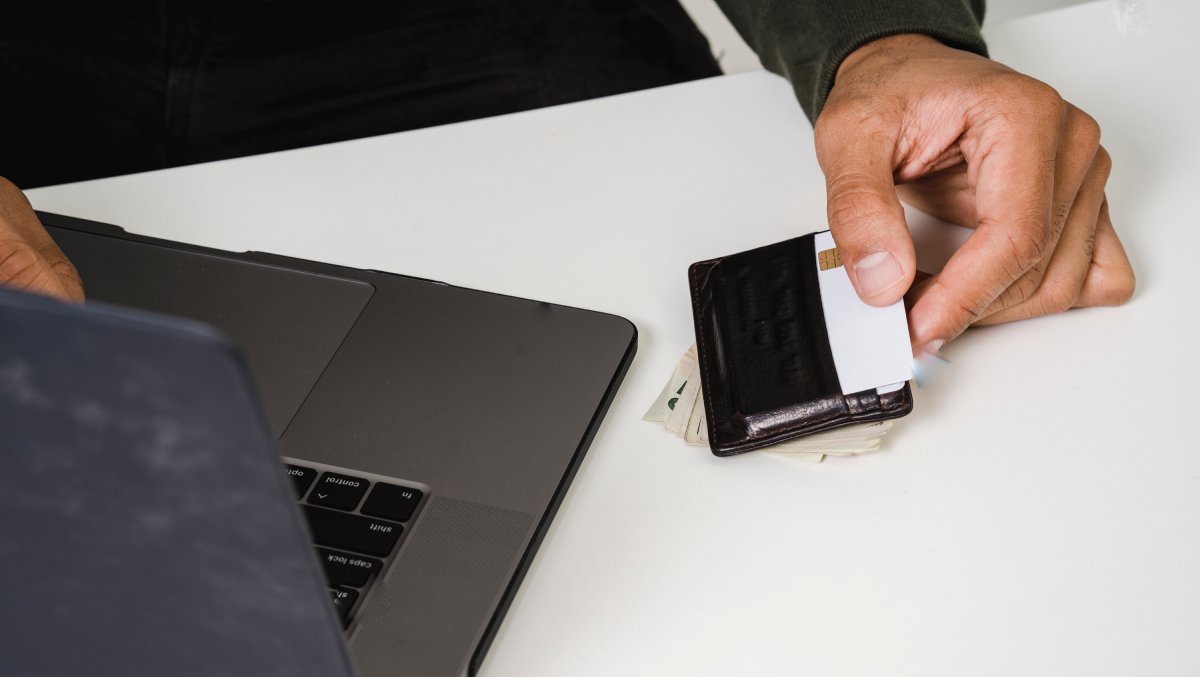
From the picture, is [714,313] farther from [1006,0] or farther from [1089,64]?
[1006,0]

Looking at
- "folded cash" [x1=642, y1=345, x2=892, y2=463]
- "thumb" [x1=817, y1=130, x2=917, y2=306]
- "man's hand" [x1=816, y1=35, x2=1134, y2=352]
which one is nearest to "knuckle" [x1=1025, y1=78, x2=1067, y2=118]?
"man's hand" [x1=816, y1=35, x2=1134, y2=352]

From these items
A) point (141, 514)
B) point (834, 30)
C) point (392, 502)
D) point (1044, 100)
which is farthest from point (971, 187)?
point (141, 514)

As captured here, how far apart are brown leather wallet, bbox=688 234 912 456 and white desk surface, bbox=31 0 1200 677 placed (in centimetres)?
3

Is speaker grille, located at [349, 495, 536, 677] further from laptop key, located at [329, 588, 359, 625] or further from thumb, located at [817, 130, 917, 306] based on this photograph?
thumb, located at [817, 130, 917, 306]

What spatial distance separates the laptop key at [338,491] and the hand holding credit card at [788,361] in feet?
0.67

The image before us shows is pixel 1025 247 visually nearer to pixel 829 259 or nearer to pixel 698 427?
pixel 829 259

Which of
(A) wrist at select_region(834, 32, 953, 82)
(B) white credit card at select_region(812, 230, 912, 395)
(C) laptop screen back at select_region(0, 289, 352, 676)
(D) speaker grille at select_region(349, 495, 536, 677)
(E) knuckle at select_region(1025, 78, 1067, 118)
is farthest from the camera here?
(A) wrist at select_region(834, 32, 953, 82)

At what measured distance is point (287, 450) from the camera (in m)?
0.69

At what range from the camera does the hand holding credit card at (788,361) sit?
68 cm

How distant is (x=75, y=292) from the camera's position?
74cm

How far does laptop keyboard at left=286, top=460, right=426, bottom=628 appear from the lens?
0.60 metres

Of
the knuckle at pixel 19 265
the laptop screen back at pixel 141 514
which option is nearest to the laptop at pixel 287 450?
the laptop screen back at pixel 141 514

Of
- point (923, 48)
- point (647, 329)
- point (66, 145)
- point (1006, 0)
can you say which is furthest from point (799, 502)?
point (1006, 0)

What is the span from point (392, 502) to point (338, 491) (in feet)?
0.12
